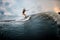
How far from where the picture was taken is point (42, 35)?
77 cm

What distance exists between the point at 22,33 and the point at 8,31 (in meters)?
0.10

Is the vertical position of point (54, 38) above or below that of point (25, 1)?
below

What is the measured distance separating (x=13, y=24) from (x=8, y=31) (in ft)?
0.22

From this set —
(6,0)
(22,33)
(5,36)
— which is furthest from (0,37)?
(6,0)

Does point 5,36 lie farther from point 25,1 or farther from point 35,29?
point 25,1

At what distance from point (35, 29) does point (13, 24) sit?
0.17 metres

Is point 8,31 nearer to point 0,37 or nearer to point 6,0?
point 0,37

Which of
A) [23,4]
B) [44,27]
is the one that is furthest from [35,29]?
[23,4]

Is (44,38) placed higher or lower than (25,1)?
lower

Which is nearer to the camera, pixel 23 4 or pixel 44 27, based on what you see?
pixel 44 27

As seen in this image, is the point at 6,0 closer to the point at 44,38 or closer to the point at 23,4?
the point at 23,4

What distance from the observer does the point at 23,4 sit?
2.88 meters

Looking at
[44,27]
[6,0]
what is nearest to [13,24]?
[44,27]

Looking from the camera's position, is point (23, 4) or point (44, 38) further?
point (23, 4)
